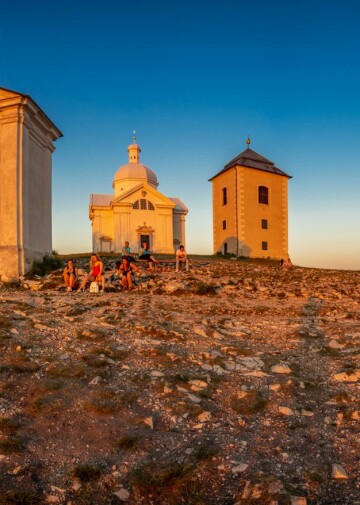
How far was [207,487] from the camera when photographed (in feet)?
14.2

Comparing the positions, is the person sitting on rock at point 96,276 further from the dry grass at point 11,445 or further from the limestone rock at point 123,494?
the limestone rock at point 123,494

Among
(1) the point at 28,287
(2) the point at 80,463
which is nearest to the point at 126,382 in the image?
(2) the point at 80,463

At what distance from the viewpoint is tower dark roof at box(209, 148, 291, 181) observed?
45.0 metres

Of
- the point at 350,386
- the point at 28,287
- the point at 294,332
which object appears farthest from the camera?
the point at 28,287

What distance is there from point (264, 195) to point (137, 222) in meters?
13.9

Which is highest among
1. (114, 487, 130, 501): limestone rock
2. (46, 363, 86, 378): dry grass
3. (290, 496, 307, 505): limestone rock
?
(46, 363, 86, 378): dry grass

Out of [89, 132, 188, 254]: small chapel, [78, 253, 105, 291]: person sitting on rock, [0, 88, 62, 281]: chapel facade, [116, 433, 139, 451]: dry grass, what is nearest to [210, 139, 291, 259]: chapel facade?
[89, 132, 188, 254]: small chapel

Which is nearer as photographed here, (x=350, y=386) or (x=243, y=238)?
(x=350, y=386)

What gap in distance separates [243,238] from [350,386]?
37.2 metres

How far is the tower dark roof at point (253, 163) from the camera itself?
45.0 m

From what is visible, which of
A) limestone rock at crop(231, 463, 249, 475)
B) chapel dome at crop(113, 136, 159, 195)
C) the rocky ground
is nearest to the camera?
the rocky ground

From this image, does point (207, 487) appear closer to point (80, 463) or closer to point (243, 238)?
point (80, 463)

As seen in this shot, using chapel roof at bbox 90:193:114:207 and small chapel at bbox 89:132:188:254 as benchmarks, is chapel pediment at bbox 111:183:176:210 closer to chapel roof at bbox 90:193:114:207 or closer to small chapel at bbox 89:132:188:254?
small chapel at bbox 89:132:188:254

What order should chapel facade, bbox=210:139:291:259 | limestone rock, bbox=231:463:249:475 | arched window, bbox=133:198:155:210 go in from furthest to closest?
arched window, bbox=133:198:155:210 < chapel facade, bbox=210:139:291:259 < limestone rock, bbox=231:463:249:475
